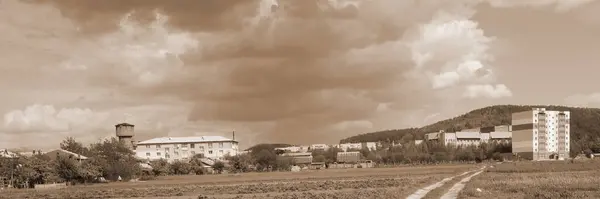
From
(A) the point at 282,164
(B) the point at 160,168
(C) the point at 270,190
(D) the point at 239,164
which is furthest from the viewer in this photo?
(A) the point at 282,164

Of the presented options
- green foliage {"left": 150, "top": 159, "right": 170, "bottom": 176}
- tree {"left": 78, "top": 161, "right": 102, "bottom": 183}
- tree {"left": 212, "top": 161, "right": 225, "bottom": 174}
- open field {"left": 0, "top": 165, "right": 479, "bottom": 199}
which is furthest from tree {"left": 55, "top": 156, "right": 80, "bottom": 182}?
tree {"left": 212, "top": 161, "right": 225, "bottom": 174}

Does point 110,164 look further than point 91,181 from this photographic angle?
Yes

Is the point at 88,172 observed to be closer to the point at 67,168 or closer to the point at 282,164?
the point at 67,168

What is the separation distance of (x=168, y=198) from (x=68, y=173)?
61.0m

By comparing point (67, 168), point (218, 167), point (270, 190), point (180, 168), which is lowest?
point (218, 167)

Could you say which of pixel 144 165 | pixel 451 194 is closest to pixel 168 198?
pixel 451 194

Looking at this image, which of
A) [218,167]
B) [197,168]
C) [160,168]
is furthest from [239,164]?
[160,168]

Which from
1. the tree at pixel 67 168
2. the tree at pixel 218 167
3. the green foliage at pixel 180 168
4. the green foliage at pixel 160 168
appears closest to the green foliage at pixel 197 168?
the green foliage at pixel 180 168

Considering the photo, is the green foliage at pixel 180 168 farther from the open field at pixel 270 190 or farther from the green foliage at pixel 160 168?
the open field at pixel 270 190

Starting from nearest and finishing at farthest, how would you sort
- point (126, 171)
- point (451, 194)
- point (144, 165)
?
1. point (451, 194)
2. point (126, 171)
3. point (144, 165)

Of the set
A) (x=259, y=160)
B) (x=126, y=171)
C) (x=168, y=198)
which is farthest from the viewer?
(x=259, y=160)

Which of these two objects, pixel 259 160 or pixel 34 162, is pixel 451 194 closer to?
pixel 34 162

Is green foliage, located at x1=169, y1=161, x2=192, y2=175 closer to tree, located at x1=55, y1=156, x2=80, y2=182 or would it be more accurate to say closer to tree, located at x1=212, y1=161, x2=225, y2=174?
tree, located at x1=212, y1=161, x2=225, y2=174

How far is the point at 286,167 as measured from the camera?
19362 centimetres
